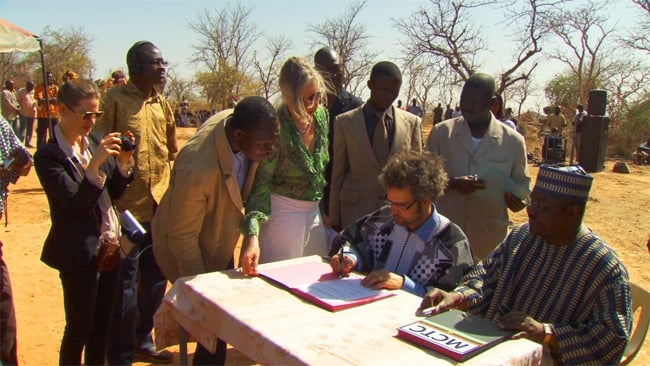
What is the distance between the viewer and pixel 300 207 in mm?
2965

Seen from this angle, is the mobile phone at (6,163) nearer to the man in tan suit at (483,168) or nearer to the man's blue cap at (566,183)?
the man in tan suit at (483,168)

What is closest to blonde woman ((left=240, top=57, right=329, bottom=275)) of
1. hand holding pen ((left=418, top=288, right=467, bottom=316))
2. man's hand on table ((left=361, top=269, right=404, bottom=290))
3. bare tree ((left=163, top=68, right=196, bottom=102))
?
man's hand on table ((left=361, top=269, right=404, bottom=290))

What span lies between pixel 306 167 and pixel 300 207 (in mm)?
215

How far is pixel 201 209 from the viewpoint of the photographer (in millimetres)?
2545

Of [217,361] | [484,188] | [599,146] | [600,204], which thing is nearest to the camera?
[217,361]

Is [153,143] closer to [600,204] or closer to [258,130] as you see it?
[258,130]

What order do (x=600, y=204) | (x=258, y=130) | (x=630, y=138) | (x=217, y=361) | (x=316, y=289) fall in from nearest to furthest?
(x=316, y=289) → (x=258, y=130) → (x=217, y=361) → (x=600, y=204) → (x=630, y=138)

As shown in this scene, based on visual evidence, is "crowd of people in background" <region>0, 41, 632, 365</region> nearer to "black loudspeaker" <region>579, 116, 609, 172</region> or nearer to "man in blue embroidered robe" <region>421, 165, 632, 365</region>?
"man in blue embroidered robe" <region>421, 165, 632, 365</region>

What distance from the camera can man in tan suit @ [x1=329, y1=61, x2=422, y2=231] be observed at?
3.54 m

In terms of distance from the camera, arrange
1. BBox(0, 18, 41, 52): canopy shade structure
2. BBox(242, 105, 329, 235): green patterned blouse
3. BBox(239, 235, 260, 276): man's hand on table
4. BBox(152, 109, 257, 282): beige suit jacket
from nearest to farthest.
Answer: BBox(239, 235, 260, 276): man's hand on table < BBox(152, 109, 257, 282): beige suit jacket < BBox(242, 105, 329, 235): green patterned blouse < BBox(0, 18, 41, 52): canopy shade structure

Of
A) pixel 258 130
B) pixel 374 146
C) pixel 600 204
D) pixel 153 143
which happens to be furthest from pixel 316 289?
pixel 600 204

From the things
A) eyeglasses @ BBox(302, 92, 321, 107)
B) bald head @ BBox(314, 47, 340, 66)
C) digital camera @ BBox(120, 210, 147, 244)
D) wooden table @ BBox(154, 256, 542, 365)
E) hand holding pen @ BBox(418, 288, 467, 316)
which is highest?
bald head @ BBox(314, 47, 340, 66)

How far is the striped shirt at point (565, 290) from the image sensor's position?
1.90 m

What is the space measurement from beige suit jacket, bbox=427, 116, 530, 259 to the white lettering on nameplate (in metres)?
1.85
